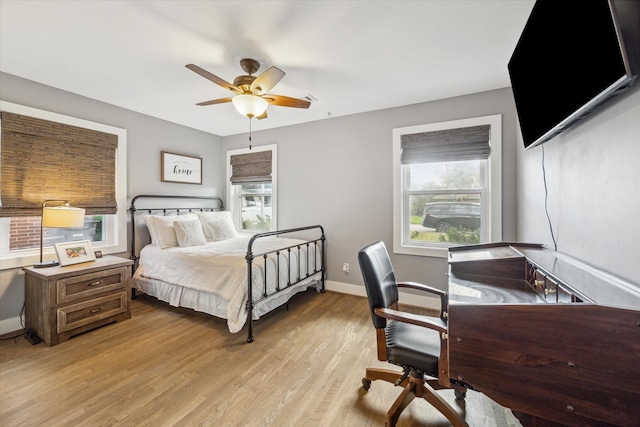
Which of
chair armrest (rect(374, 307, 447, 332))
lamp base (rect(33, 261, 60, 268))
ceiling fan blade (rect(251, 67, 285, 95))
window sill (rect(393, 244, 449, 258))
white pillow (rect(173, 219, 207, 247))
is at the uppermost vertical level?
ceiling fan blade (rect(251, 67, 285, 95))

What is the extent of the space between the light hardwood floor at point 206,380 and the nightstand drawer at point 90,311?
140 millimetres

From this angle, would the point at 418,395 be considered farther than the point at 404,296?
No

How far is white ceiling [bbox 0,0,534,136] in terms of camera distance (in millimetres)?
1666

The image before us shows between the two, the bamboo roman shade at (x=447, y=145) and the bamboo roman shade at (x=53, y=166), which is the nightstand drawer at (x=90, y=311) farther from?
the bamboo roman shade at (x=447, y=145)

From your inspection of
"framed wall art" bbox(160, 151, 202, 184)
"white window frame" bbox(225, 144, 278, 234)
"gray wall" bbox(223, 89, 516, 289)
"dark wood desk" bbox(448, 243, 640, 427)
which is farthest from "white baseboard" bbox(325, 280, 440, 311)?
"framed wall art" bbox(160, 151, 202, 184)

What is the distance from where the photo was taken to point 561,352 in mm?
804

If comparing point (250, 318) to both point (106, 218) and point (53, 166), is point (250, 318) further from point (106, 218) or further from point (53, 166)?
point (53, 166)

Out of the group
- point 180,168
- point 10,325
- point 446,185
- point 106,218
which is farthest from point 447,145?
point 10,325

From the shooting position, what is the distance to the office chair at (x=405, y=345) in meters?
1.35

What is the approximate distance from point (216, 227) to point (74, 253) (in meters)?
1.56

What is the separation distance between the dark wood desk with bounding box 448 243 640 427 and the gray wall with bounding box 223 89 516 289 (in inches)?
83.8

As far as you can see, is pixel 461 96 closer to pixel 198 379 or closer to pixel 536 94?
pixel 536 94

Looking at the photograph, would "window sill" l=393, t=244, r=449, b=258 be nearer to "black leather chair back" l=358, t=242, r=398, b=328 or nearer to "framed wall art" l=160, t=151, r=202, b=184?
"black leather chair back" l=358, t=242, r=398, b=328

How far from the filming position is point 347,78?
8.39ft
